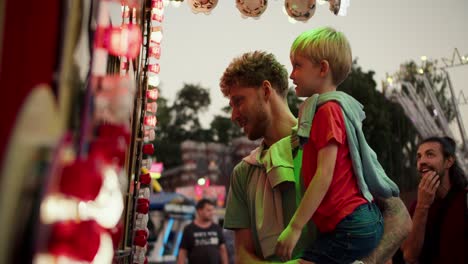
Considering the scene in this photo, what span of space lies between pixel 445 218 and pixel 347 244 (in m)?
1.97

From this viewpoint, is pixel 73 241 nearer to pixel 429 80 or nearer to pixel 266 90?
pixel 266 90

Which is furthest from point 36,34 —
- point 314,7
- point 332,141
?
point 314,7

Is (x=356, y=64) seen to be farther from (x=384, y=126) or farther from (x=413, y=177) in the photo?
(x=413, y=177)

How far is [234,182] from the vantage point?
9.18ft

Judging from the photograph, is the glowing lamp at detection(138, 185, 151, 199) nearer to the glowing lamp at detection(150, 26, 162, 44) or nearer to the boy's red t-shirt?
the glowing lamp at detection(150, 26, 162, 44)

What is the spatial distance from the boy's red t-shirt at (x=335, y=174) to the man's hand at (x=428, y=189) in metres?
1.91

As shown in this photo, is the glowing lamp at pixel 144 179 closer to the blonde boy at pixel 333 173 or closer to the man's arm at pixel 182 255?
the blonde boy at pixel 333 173

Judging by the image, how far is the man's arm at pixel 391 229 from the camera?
84.9 inches

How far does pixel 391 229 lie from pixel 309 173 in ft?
1.25

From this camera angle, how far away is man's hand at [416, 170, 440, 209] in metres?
3.84

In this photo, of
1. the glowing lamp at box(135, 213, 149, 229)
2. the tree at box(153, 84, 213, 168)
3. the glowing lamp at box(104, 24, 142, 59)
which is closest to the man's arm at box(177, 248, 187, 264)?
the glowing lamp at box(135, 213, 149, 229)

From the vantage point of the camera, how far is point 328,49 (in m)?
2.28

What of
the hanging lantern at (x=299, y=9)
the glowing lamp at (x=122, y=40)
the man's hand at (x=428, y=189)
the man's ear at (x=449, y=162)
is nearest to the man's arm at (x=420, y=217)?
the man's hand at (x=428, y=189)

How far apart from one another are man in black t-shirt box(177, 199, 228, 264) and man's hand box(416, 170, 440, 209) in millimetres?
4536
